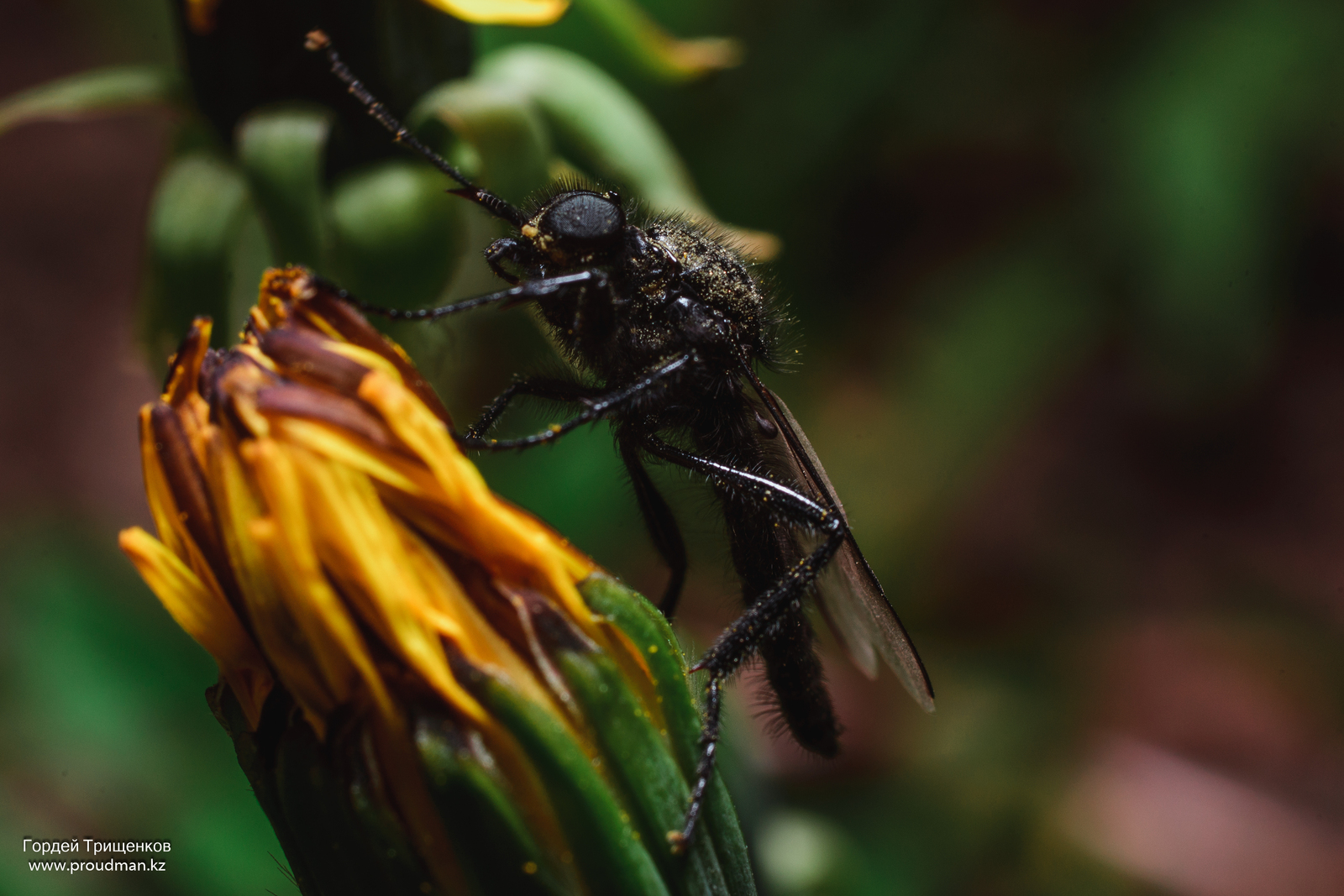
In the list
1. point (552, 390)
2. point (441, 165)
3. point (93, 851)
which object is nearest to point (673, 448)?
point (552, 390)

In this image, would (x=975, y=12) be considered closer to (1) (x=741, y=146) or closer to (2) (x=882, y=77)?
(2) (x=882, y=77)

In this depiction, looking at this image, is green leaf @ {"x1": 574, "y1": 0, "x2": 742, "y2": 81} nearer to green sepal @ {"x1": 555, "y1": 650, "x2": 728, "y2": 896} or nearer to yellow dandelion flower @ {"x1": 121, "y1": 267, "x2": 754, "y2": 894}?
yellow dandelion flower @ {"x1": 121, "y1": 267, "x2": 754, "y2": 894}

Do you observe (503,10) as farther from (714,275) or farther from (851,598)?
(851,598)

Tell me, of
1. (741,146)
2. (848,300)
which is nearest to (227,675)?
(741,146)

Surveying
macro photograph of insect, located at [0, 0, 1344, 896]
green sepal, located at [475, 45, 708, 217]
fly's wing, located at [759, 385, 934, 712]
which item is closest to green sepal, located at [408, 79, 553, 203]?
macro photograph of insect, located at [0, 0, 1344, 896]

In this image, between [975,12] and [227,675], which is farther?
[975,12]

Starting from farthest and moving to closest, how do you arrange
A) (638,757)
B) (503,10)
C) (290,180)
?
(290,180) → (503,10) → (638,757)

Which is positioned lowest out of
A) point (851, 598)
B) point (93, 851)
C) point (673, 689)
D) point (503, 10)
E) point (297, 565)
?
point (93, 851)
